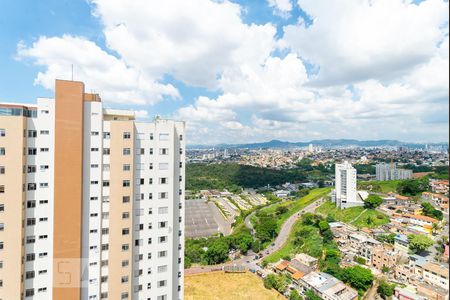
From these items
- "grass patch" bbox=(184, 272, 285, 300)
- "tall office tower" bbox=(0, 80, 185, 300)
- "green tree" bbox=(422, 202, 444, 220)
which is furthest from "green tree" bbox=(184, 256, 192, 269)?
"green tree" bbox=(422, 202, 444, 220)

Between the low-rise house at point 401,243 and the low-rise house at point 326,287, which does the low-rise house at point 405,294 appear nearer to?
the low-rise house at point 326,287

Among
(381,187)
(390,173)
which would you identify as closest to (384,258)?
(381,187)

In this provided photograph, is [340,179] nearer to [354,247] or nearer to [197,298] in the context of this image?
[354,247]

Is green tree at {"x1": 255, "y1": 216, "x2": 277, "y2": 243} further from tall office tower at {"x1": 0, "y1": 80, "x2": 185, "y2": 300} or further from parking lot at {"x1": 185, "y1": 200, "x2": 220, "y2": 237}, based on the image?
tall office tower at {"x1": 0, "y1": 80, "x2": 185, "y2": 300}

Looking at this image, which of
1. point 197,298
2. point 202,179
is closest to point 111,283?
point 197,298

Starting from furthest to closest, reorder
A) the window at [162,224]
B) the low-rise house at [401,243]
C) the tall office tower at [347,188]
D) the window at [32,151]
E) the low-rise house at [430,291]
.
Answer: the tall office tower at [347,188]
the low-rise house at [401,243]
the low-rise house at [430,291]
the window at [162,224]
the window at [32,151]

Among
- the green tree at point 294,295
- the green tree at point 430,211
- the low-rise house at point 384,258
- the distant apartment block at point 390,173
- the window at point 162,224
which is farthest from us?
the distant apartment block at point 390,173

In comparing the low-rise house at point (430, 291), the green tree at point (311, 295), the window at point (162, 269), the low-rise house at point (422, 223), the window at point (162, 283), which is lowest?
the green tree at point (311, 295)

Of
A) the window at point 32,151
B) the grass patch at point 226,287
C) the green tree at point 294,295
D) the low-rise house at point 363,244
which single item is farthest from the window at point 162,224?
the low-rise house at point 363,244
